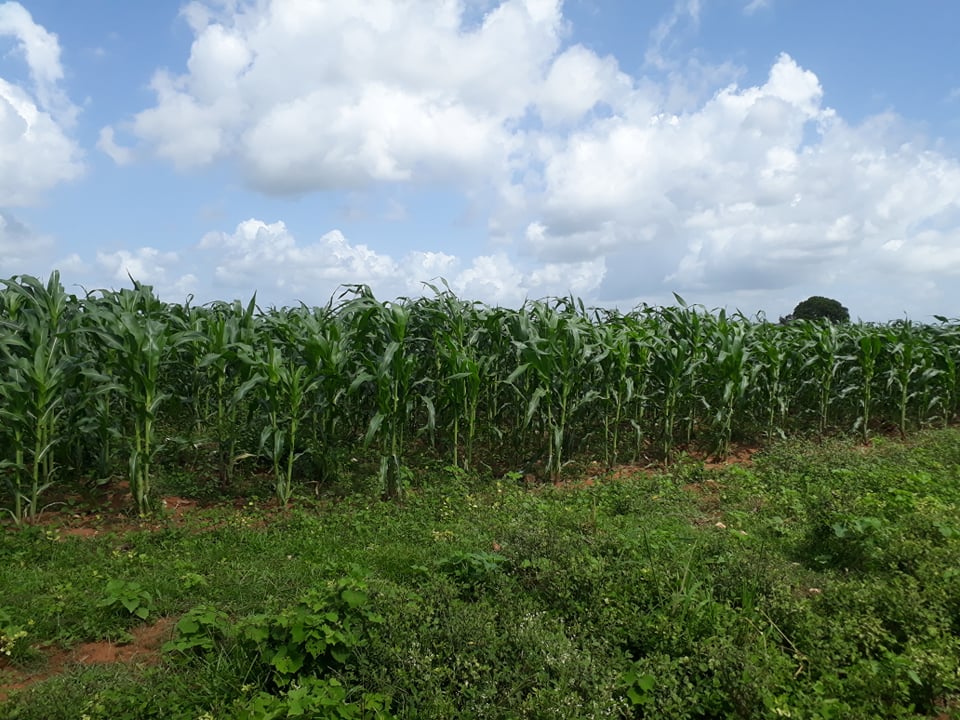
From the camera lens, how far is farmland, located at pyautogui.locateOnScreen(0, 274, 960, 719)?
2.88 metres

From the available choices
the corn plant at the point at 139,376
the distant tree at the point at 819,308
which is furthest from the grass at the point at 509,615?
the distant tree at the point at 819,308

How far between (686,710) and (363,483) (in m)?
4.03

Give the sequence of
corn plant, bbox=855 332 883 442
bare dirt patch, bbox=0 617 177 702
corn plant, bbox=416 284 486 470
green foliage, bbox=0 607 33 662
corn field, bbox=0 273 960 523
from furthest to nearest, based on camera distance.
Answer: corn plant, bbox=855 332 883 442 → corn plant, bbox=416 284 486 470 → corn field, bbox=0 273 960 523 → green foliage, bbox=0 607 33 662 → bare dirt patch, bbox=0 617 177 702

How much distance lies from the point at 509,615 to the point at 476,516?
2.20m

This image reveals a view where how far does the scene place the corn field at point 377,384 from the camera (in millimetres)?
5711

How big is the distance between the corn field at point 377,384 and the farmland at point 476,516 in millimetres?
44

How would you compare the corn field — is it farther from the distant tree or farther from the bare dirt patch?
the distant tree

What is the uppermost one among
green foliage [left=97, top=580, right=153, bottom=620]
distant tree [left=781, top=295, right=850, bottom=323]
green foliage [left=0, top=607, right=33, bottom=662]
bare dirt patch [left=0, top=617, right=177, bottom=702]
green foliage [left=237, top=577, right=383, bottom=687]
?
distant tree [left=781, top=295, right=850, bottom=323]

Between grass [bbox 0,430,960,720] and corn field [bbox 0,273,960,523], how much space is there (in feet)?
3.47

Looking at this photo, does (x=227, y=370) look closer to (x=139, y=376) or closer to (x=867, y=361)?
(x=139, y=376)

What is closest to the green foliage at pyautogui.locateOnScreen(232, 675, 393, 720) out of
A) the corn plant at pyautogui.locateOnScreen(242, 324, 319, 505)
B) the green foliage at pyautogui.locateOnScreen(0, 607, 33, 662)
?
the green foliage at pyautogui.locateOnScreen(0, 607, 33, 662)

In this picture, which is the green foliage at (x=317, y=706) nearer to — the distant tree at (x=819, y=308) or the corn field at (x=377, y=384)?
the corn field at (x=377, y=384)

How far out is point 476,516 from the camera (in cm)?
543

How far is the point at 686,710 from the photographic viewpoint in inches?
108
